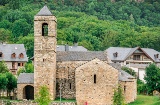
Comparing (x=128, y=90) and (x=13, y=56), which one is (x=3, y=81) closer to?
(x=128, y=90)

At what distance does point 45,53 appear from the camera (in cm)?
6744

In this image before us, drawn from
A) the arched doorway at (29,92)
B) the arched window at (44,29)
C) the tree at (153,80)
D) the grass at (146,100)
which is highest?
the arched window at (44,29)

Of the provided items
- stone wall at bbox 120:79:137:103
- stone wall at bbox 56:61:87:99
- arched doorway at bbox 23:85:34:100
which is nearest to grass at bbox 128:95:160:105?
stone wall at bbox 120:79:137:103

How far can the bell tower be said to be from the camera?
2638 inches

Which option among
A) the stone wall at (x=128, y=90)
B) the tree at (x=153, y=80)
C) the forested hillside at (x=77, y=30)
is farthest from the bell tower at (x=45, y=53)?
the forested hillside at (x=77, y=30)

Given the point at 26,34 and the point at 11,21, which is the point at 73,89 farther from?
the point at 11,21

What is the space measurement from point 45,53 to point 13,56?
25955 millimetres

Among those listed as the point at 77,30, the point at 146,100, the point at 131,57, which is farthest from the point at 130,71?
the point at 77,30

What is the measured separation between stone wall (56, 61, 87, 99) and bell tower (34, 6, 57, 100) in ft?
4.49

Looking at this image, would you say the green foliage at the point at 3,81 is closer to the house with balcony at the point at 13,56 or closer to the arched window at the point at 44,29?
the arched window at the point at 44,29

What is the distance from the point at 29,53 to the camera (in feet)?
400

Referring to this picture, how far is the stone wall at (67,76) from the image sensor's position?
2719 inches

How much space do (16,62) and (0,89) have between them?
944 inches

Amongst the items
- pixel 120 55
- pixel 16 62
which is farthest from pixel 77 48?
pixel 16 62
